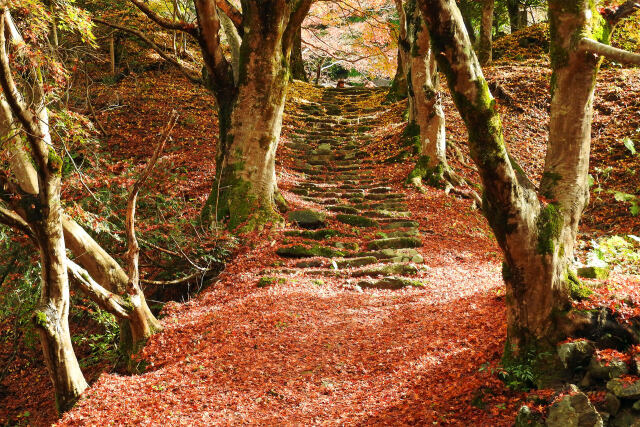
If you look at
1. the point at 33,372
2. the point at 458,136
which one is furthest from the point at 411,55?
the point at 33,372

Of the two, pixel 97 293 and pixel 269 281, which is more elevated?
pixel 97 293

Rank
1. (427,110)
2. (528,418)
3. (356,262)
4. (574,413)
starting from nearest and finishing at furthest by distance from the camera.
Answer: (574,413) < (528,418) < (356,262) < (427,110)

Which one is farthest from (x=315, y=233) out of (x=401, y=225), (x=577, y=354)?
(x=577, y=354)

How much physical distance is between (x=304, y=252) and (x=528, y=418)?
222 inches

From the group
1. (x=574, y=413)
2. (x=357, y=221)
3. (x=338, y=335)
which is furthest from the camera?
(x=357, y=221)

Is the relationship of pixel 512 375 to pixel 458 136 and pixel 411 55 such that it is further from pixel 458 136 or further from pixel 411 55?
pixel 458 136

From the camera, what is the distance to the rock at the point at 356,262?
27.3 feet

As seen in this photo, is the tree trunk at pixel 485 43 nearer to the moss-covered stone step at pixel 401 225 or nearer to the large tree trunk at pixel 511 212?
the moss-covered stone step at pixel 401 225

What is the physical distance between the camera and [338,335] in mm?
5969

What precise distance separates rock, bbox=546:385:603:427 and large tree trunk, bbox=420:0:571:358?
719 mm

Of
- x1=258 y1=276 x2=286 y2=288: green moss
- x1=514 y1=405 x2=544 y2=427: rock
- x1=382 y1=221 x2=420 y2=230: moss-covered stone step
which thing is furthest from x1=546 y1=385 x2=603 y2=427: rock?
x1=382 y1=221 x2=420 y2=230: moss-covered stone step

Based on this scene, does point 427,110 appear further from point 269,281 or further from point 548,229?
point 548,229

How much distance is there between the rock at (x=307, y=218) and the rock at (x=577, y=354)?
6.47 m

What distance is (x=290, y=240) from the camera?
356 inches
